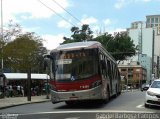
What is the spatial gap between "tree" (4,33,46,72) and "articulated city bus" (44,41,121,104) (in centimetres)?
2049

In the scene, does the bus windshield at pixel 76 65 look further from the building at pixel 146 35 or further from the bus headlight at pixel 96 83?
the building at pixel 146 35

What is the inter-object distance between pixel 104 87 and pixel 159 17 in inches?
5584

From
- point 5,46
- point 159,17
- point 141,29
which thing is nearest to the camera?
point 5,46

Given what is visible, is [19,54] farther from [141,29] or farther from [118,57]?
[141,29]

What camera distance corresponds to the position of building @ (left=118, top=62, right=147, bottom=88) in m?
164

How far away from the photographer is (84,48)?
22266 millimetres

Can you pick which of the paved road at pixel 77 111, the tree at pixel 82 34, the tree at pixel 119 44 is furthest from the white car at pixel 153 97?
the tree at pixel 82 34

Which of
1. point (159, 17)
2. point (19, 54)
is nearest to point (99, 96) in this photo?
point (19, 54)

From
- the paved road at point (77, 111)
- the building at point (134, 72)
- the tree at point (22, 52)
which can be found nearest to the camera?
the paved road at point (77, 111)

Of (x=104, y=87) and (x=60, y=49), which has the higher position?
(x=60, y=49)

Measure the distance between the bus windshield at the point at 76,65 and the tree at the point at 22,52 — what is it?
20647 millimetres

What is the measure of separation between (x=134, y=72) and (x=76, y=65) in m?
147

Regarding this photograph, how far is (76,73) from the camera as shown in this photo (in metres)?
21.7

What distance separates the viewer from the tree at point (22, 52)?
43.9 meters
